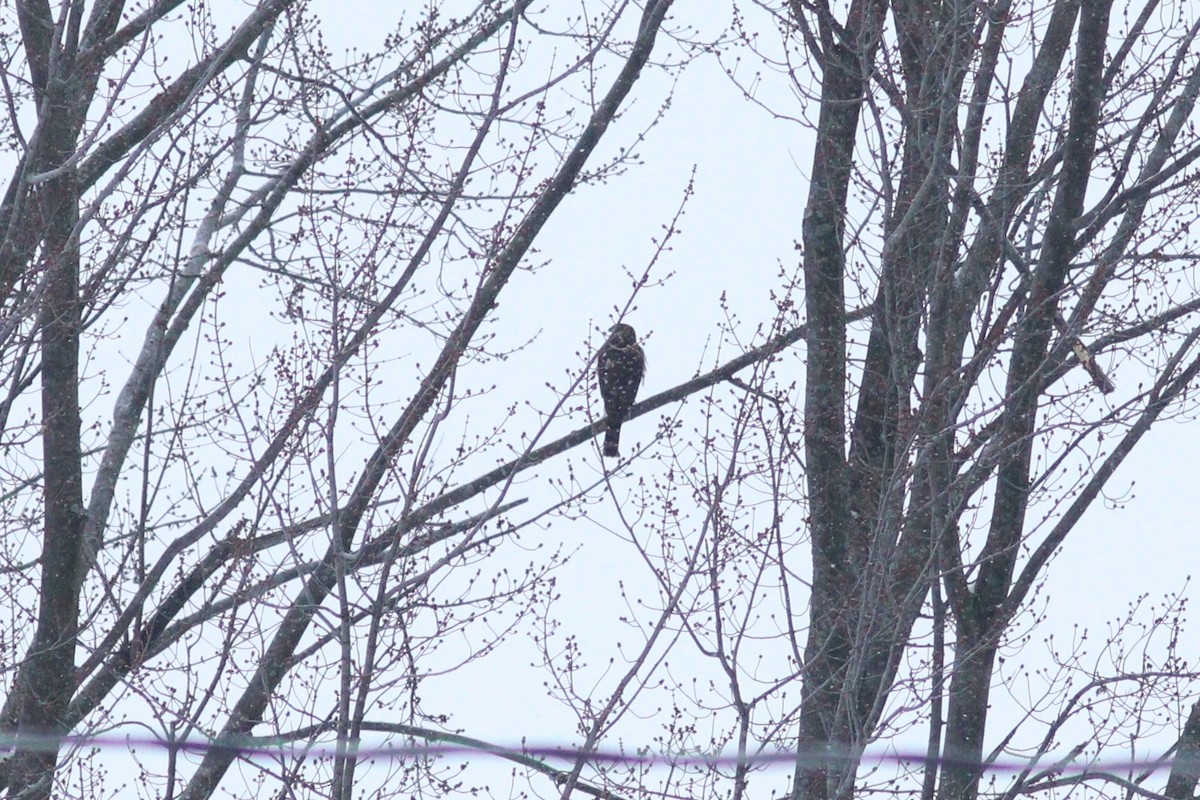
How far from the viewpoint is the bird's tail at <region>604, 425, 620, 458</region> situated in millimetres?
8337

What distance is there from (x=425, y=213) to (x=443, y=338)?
2.34 ft

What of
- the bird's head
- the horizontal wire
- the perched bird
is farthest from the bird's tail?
the horizontal wire

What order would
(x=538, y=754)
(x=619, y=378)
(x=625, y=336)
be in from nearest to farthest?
1. (x=538, y=754)
2. (x=625, y=336)
3. (x=619, y=378)


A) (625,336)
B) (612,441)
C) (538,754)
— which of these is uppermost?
(625,336)

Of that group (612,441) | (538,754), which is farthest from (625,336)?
(538,754)

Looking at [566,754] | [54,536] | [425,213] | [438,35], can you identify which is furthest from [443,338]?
[566,754]

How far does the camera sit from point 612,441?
28.5 ft

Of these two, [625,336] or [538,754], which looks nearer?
[538,754]

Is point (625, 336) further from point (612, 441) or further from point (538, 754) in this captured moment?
point (538, 754)

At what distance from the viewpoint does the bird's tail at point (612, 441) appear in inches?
328

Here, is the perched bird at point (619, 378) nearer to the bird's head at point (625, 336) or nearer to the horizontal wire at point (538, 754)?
the bird's head at point (625, 336)

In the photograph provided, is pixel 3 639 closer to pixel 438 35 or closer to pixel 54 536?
pixel 54 536

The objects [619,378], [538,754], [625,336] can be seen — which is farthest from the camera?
[619,378]

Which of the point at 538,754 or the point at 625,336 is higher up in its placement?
the point at 625,336
